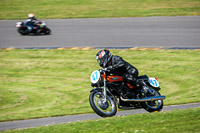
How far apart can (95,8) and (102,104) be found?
68.6 feet

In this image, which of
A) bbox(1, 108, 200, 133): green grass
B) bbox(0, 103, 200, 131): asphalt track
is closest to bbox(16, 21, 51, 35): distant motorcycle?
bbox(0, 103, 200, 131): asphalt track

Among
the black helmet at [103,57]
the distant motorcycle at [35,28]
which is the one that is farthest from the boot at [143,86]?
the distant motorcycle at [35,28]

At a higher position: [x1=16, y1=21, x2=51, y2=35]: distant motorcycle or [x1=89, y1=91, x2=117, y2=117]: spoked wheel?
[x1=16, y1=21, x2=51, y2=35]: distant motorcycle

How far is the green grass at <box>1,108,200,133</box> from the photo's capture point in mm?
6621

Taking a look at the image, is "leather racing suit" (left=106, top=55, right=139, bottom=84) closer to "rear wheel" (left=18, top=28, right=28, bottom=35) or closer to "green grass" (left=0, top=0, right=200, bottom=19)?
"rear wheel" (left=18, top=28, right=28, bottom=35)

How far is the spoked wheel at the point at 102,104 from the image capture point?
314 inches

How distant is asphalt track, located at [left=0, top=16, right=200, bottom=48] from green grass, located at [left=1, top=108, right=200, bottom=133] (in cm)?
1057

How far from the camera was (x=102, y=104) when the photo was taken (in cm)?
809

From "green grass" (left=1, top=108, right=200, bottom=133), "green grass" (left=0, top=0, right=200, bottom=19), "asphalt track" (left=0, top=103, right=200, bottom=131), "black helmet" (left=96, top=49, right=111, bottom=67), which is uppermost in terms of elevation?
"green grass" (left=0, top=0, right=200, bottom=19)

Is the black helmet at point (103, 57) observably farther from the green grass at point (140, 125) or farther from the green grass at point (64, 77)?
the green grass at point (64, 77)

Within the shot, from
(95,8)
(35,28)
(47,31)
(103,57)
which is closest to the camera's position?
(103,57)

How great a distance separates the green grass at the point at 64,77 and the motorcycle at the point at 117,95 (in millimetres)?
1190

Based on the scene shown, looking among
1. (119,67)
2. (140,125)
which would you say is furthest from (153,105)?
A: (140,125)

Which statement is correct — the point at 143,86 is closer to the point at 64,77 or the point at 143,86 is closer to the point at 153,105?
the point at 153,105
